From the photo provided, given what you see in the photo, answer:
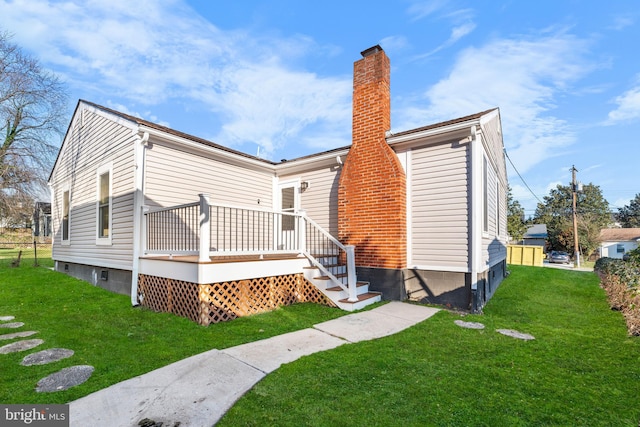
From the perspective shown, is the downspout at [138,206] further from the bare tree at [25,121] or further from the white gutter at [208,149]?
the bare tree at [25,121]

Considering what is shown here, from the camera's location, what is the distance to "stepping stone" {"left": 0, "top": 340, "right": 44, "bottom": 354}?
3.90m

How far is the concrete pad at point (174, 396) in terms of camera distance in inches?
95.9

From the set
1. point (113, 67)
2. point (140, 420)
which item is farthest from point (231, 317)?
point (113, 67)

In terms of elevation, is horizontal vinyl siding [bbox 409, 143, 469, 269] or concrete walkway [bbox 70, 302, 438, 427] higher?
horizontal vinyl siding [bbox 409, 143, 469, 269]

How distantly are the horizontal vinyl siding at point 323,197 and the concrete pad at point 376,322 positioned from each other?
2951mm

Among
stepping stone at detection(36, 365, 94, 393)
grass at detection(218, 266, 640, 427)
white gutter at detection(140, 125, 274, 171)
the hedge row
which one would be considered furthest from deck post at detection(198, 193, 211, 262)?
A: the hedge row

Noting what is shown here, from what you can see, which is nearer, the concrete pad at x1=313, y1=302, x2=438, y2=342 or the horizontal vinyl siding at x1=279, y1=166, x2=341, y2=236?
the concrete pad at x1=313, y1=302, x2=438, y2=342

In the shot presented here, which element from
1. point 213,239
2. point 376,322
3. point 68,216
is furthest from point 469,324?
point 68,216

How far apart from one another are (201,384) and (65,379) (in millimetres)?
1388

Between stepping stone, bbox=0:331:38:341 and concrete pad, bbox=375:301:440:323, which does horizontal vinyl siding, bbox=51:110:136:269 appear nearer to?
stepping stone, bbox=0:331:38:341

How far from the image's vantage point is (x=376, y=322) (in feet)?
17.0

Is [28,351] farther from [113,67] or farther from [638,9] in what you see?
[638,9]

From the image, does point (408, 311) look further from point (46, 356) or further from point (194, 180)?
point (194, 180)

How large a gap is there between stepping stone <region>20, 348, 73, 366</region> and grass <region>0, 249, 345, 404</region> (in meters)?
0.09
